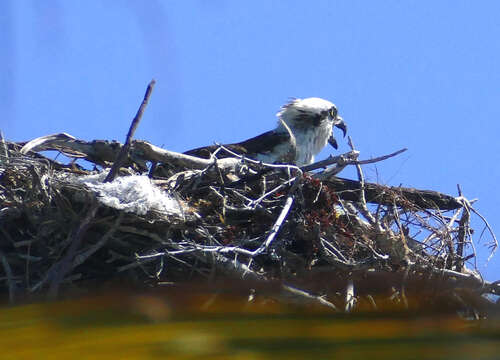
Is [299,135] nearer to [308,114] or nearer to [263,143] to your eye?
[308,114]

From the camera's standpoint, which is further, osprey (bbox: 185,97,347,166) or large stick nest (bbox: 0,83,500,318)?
osprey (bbox: 185,97,347,166)

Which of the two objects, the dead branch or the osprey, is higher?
the osprey

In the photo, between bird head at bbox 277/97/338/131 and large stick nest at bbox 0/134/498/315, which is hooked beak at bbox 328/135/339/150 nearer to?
bird head at bbox 277/97/338/131

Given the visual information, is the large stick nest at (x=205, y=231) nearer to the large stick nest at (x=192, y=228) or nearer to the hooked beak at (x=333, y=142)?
the large stick nest at (x=192, y=228)

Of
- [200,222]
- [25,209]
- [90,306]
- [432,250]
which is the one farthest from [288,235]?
[90,306]

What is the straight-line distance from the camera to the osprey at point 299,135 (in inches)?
387

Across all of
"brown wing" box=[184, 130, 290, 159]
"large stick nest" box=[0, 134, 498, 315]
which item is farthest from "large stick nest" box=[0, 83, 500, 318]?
"brown wing" box=[184, 130, 290, 159]

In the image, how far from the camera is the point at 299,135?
10.7 metres

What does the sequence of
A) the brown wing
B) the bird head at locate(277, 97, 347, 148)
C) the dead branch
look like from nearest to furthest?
the dead branch → the brown wing → the bird head at locate(277, 97, 347, 148)

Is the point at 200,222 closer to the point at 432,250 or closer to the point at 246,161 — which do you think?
the point at 246,161

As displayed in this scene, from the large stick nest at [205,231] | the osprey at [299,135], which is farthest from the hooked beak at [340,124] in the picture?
the large stick nest at [205,231]

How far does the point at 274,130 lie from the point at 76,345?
8750mm

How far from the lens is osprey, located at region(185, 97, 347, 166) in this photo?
9.83 meters

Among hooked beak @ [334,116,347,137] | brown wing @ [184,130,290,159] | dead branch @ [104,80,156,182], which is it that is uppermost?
hooked beak @ [334,116,347,137]
